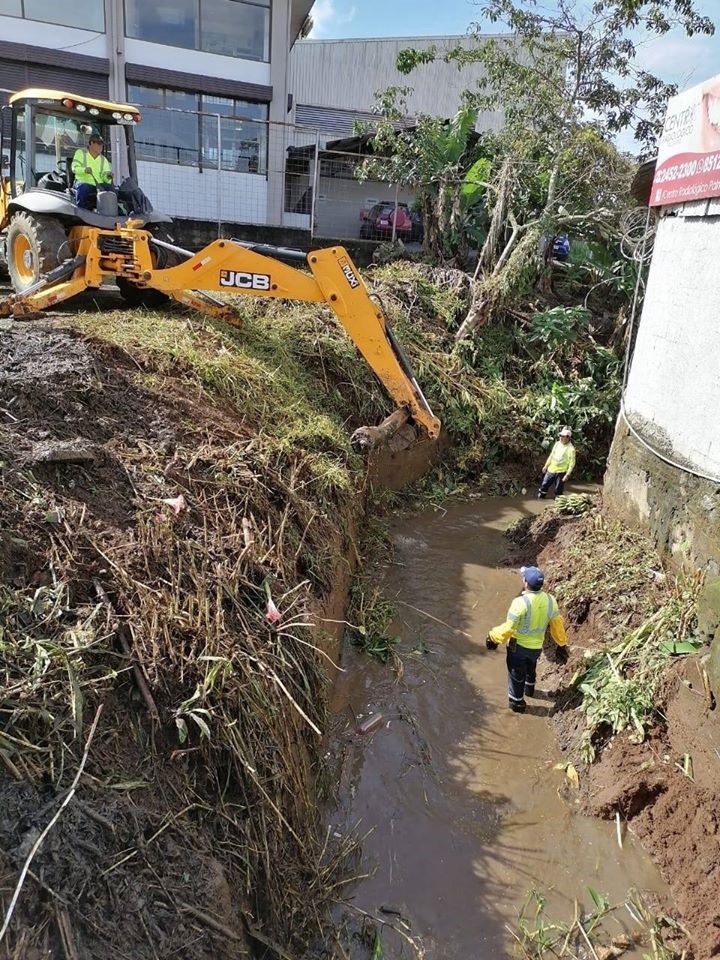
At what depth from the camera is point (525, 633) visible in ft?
18.5

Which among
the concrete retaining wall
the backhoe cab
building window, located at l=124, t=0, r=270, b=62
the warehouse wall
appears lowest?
the concrete retaining wall

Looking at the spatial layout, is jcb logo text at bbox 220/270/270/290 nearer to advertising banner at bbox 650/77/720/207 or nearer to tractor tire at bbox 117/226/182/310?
tractor tire at bbox 117/226/182/310

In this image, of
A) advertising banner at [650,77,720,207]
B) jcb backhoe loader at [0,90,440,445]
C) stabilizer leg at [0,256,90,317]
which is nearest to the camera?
advertising banner at [650,77,720,207]

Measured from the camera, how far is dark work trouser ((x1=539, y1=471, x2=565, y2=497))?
9727 mm

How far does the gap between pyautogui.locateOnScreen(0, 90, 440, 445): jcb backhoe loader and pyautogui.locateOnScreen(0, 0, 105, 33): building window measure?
985cm

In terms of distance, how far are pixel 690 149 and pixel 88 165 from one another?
6.77m

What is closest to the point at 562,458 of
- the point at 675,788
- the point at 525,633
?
the point at 525,633

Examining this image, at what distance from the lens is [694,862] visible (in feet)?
13.6

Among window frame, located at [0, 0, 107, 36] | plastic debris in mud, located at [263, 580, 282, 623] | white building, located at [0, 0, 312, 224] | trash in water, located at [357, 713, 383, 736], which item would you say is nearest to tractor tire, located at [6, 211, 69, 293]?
plastic debris in mud, located at [263, 580, 282, 623]

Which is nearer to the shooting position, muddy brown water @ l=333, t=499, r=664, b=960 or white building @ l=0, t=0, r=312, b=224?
muddy brown water @ l=333, t=499, r=664, b=960

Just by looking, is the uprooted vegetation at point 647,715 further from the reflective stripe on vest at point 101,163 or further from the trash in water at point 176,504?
the reflective stripe on vest at point 101,163

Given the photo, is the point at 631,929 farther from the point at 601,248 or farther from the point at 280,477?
the point at 601,248

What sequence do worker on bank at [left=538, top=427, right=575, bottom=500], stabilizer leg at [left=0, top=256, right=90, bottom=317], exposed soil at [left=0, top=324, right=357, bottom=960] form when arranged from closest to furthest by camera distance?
exposed soil at [left=0, top=324, right=357, bottom=960]
stabilizer leg at [left=0, top=256, right=90, bottom=317]
worker on bank at [left=538, top=427, right=575, bottom=500]

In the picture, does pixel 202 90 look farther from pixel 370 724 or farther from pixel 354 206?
pixel 370 724
